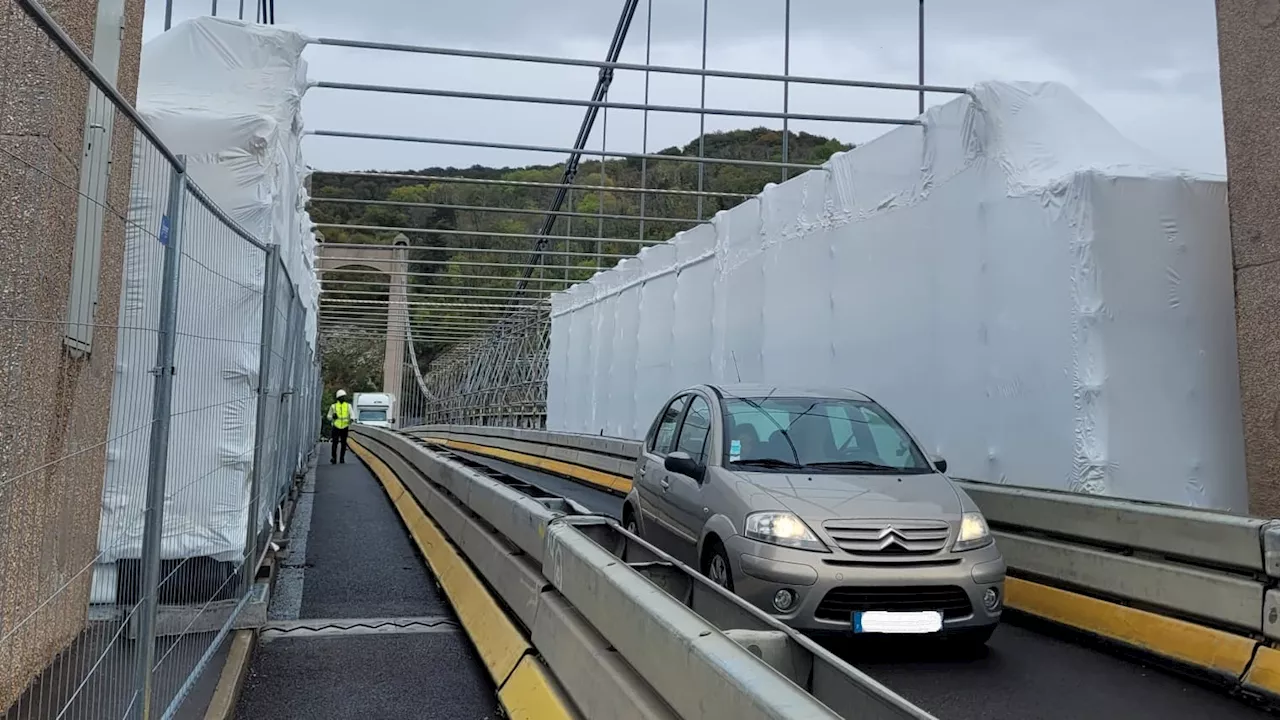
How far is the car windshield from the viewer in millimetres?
6566

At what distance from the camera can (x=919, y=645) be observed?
5.93 meters

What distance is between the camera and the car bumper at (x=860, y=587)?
5.38 metres

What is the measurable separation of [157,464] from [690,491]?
3.92 m

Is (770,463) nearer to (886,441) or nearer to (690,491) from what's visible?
(690,491)

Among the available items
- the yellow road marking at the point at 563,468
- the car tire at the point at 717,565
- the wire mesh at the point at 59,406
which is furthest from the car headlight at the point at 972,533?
the yellow road marking at the point at 563,468

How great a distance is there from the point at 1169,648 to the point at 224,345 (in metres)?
5.93

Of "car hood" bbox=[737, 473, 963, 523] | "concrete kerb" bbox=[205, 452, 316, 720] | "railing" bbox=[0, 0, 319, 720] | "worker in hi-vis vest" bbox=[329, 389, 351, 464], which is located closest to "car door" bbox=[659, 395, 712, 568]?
"car hood" bbox=[737, 473, 963, 523]

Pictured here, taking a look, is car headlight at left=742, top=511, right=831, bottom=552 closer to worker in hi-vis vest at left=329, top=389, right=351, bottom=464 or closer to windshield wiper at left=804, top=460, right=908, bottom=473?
windshield wiper at left=804, top=460, right=908, bottom=473

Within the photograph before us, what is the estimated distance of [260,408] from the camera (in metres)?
6.20

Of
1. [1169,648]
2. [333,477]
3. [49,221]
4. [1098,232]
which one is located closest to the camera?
[49,221]

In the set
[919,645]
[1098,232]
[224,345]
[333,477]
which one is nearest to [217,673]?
[224,345]

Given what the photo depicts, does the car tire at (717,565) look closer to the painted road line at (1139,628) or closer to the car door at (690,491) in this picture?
the car door at (690,491)

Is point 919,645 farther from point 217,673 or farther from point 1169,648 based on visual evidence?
point 217,673

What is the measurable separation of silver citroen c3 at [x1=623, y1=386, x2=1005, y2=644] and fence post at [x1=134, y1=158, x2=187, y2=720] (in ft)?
10.5
